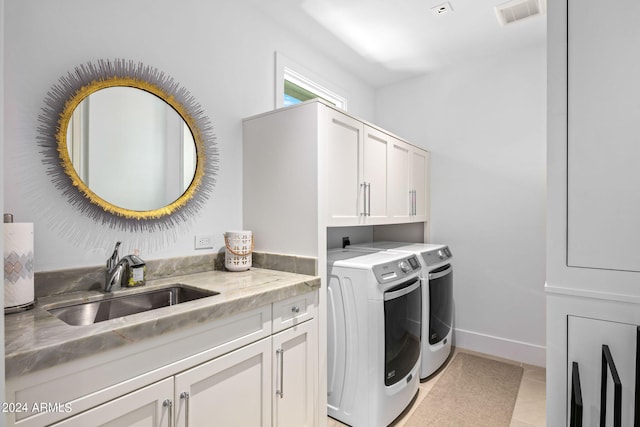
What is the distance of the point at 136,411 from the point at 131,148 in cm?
119

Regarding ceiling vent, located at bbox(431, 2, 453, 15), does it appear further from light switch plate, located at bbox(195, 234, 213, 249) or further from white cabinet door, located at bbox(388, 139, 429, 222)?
light switch plate, located at bbox(195, 234, 213, 249)

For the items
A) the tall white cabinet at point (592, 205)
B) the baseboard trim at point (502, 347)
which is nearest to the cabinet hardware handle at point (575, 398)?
the tall white cabinet at point (592, 205)

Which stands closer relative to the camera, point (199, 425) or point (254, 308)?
point (199, 425)

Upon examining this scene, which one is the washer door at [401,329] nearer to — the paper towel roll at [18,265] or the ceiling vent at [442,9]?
the paper towel roll at [18,265]

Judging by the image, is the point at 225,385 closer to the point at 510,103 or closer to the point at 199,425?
the point at 199,425

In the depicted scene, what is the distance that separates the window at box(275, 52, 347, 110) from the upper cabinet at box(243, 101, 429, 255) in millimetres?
465

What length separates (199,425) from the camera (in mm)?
1193

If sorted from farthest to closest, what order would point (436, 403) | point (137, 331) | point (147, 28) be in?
1. point (436, 403)
2. point (147, 28)
3. point (137, 331)

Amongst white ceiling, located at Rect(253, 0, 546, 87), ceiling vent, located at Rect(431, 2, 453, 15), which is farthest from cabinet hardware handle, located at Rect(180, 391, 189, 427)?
ceiling vent, located at Rect(431, 2, 453, 15)

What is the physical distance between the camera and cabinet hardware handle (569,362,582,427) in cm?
86

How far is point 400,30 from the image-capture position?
251 centimetres

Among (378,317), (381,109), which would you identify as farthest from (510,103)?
(378,317)

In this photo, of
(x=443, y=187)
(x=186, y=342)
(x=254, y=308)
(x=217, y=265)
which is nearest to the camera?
(x=186, y=342)

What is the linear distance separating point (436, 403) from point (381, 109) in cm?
287
